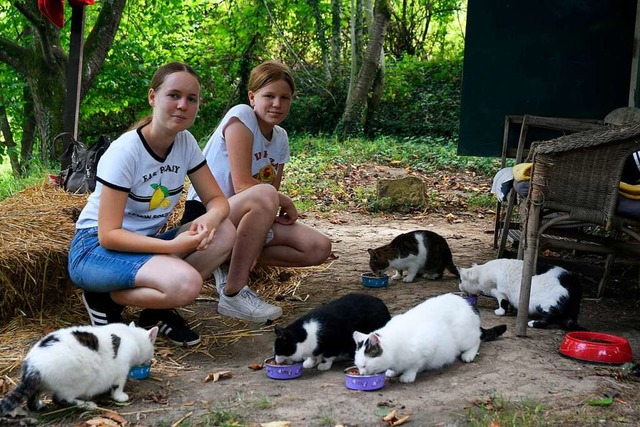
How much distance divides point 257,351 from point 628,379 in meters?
1.94

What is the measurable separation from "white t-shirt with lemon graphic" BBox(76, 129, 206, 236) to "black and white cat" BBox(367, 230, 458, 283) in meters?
2.10

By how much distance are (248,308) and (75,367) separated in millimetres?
1676

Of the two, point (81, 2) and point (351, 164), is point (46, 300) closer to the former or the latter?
point (81, 2)

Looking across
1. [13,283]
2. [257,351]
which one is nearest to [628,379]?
[257,351]

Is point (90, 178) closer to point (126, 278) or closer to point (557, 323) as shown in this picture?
point (126, 278)

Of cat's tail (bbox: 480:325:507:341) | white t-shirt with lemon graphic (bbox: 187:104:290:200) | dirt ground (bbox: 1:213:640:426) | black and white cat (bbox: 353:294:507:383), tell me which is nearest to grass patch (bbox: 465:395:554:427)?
dirt ground (bbox: 1:213:640:426)

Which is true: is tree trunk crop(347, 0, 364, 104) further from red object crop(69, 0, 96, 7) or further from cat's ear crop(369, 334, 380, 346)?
cat's ear crop(369, 334, 380, 346)

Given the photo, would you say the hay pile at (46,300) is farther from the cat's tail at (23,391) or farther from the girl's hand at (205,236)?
the cat's tail at (23,391)

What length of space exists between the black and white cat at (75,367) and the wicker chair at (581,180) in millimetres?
2214

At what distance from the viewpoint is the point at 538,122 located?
21.2ft

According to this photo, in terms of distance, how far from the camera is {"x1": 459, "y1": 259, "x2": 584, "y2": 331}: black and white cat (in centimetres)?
411

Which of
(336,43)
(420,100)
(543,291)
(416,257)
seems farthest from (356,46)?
(543,291)

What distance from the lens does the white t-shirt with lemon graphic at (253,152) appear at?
4574 mm

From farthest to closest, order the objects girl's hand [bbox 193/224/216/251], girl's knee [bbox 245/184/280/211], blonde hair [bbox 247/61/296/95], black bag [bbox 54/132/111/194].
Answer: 1. black bag [bbox 54/132/111/194]
2. blonde hair [bbox 247/61/296/95]
3. girl's knee [bbox 245/184/280/211]
4. girl's hand [bbox 193/224/216/251]
